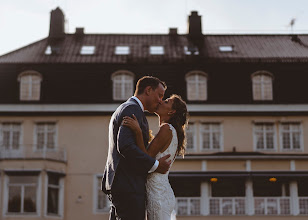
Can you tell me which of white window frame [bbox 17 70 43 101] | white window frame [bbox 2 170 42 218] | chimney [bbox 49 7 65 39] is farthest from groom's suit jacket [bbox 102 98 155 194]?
chimney [bbox 49 7 65 39]

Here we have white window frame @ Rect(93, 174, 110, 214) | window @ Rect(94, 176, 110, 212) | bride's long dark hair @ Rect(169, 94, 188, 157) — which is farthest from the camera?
window @ Rect(94, 176, 110, 212)

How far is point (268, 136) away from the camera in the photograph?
119ft

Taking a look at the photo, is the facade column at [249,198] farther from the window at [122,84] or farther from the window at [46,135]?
the window at [46,135]

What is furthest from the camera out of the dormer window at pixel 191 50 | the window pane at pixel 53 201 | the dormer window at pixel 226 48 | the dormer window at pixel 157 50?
the dormer window at pixel 226 48

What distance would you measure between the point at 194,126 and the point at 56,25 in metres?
11.6

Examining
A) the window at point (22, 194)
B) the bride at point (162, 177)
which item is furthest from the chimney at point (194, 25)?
the bride at point (162, 177)

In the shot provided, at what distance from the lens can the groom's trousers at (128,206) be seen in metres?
7.40

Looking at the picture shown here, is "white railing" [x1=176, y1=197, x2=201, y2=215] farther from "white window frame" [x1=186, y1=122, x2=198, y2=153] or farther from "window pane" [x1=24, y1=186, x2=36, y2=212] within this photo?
"window pane" [x1=24, y1=186, x2=36, y2=212]

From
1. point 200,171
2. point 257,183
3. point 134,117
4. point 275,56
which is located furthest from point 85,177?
point 134,117

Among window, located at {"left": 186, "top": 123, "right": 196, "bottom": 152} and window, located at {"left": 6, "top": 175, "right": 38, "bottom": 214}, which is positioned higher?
window, located at {"left": 186, "top": 123, "right": 196, "bottom": 152}

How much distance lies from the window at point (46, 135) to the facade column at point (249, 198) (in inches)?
425

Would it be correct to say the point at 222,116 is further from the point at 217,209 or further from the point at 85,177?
the point at 85,177

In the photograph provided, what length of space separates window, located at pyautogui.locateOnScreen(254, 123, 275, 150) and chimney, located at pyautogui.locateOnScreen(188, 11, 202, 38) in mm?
8008

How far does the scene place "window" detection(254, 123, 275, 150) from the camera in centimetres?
3622
